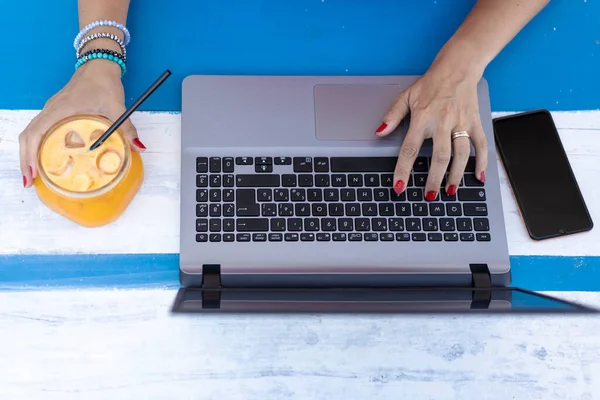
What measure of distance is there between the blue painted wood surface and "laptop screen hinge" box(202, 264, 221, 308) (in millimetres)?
248

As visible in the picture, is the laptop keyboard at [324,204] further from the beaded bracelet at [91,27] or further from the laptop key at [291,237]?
the beaded bracelet at [91,27]

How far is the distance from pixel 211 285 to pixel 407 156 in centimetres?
30

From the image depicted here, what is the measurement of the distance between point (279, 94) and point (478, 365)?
0.45m

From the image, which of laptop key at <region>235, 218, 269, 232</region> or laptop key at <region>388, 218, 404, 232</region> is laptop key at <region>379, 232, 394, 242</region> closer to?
laptop key at <region>388, 218, 404, 232</region>

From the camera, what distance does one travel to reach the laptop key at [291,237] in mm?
693

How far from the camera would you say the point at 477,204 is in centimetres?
72

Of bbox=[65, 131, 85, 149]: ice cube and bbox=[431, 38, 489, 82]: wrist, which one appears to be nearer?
bbox=[65, 131, 85, 149]: ice cube

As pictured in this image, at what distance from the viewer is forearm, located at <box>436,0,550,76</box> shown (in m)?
0.78

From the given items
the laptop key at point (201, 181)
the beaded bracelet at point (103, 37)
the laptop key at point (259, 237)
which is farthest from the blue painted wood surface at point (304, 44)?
the laptop key at point (259, 237)

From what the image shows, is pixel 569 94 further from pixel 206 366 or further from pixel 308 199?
pixel 206 366

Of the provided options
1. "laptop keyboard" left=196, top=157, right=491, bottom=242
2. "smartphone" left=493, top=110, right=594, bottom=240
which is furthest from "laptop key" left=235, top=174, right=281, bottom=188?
"smartphone" left=493, top=110, right=594, bottom=240

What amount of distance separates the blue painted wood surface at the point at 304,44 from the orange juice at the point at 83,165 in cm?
14

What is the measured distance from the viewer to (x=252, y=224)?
2.28 ft

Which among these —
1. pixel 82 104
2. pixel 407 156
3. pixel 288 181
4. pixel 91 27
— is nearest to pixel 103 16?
pixel 91 27
